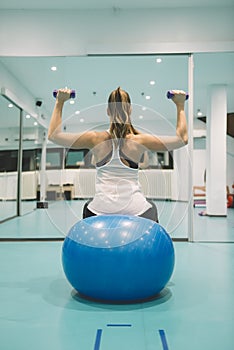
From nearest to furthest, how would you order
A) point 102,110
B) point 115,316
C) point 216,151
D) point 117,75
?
point 115,316
point 102,110
point 117,75
point 216,151

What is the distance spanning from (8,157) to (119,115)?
4.62 metres

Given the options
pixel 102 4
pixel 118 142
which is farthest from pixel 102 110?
pixel 102 4

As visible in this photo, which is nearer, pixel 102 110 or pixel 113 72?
pixel 102 110

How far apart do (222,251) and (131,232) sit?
2.07 meters

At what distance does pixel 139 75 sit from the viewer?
5840mm

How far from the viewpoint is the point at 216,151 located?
714 cm

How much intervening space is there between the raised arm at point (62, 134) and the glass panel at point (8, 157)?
417 centimetres

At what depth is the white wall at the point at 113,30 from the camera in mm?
4348

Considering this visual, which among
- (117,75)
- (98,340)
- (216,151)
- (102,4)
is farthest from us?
(216,151)

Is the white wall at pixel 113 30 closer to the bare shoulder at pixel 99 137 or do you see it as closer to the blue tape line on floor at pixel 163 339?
the bare shoulder at pixel 99 137

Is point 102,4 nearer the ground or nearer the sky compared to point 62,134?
nearer the sky

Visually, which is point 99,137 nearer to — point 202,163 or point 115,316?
point 115,316

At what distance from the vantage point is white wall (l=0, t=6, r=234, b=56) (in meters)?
4.35

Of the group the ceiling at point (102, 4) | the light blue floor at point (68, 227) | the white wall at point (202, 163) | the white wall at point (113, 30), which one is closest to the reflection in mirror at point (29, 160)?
the light blue floor at point (68, 227)
